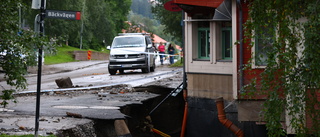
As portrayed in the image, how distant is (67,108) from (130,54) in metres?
13.4

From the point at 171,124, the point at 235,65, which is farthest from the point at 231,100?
the point at 171,124

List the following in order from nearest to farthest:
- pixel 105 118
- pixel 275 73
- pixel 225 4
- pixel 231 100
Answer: pixel 275 73 → pixel 105 118 → pixel 225 4 → pixel 231 100

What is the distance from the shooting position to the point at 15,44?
8.02 m

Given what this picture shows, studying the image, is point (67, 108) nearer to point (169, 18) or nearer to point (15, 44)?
point (15, 44)

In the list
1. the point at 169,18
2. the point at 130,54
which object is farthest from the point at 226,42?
the point at 169,18

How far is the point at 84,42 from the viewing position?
77250 millimetres

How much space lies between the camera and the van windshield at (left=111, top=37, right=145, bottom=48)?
90.2 ft

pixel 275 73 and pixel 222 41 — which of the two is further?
pixel 222 41

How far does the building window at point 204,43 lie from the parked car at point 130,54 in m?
11.3

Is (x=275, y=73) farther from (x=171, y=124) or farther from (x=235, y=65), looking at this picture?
(x=171, y=124)

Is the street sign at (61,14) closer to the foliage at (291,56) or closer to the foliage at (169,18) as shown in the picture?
the foliage at (291,56)

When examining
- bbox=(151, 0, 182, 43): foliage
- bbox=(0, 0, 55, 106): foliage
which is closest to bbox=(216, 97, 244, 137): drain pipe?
bbox=(0, 0, 55, 106): foliage

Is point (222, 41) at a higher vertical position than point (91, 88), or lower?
higher

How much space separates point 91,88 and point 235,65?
700 centimetres
